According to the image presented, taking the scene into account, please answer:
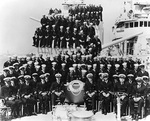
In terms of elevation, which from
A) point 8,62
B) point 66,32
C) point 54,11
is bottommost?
point 8,62

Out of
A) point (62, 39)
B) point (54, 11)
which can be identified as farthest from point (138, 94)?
point (54, 11)

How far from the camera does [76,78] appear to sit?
22.1ft

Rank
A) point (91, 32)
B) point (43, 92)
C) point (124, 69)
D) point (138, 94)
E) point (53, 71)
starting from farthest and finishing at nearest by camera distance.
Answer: point (91, 32)
point (53, 71)
point (124, 69)
point (43, 92)
point (138, 94)

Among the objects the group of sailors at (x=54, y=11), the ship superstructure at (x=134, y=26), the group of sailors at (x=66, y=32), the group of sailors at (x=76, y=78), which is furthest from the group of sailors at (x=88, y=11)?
the group of sailors at (x=76, y=78)

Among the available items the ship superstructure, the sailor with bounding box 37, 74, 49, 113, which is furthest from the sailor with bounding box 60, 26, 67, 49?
the ship superstructure

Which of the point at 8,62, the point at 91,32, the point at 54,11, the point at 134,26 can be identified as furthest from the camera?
the point at 134,26

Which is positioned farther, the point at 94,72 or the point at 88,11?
the point at 88,11

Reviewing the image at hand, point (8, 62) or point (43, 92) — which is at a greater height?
point (8, 62)

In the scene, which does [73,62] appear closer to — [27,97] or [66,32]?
[66,32]

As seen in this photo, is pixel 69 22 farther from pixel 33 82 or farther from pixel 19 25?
pixel 33 82

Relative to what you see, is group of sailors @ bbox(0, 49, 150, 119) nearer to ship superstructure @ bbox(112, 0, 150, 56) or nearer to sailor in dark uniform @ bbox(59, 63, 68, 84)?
sailor in dark uniform @ bbox(59, 63, 68, 84)

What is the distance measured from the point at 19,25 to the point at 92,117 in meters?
3.72

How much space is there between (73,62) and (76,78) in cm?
62

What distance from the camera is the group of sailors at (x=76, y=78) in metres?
6.26
